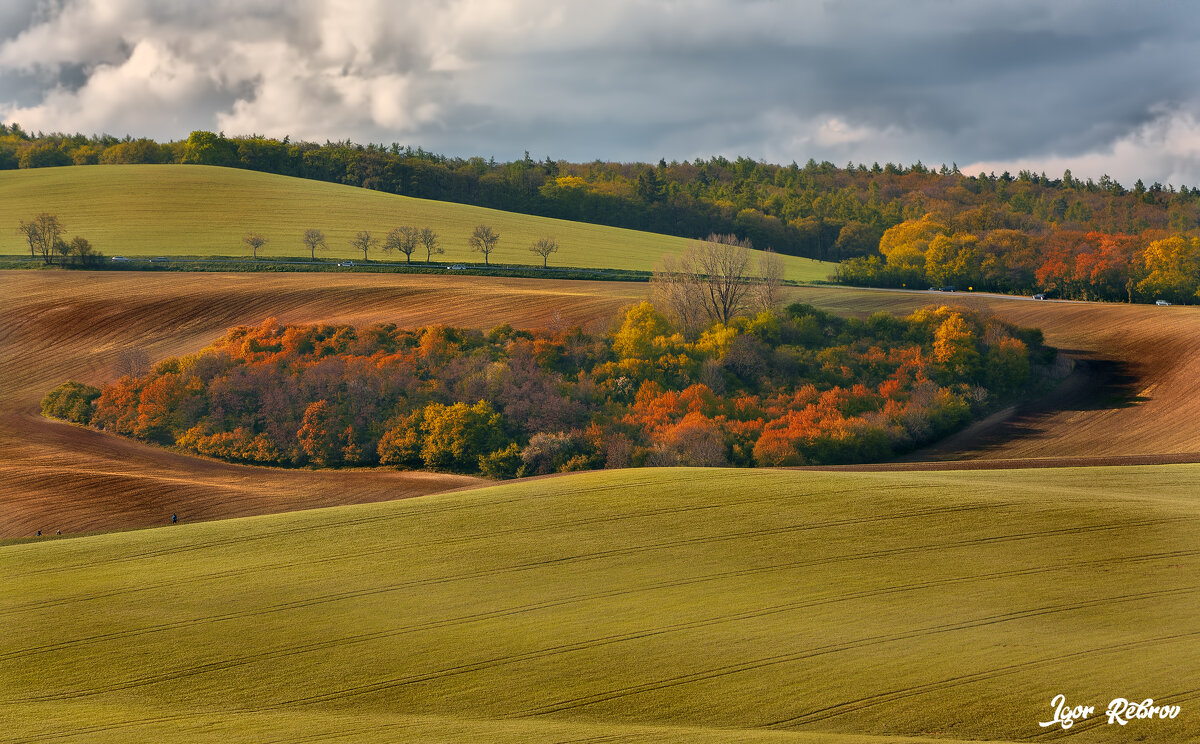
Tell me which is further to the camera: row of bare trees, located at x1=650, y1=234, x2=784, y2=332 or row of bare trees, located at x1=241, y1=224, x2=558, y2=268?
row of bare trees, located at x1=241, y1=224, x2=558, y2=268

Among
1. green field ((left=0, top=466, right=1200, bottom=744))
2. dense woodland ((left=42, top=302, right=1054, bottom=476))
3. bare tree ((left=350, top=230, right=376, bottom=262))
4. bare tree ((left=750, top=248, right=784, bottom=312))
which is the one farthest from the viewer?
bare tree ((left=350, top=230, right=376, bottom=262))

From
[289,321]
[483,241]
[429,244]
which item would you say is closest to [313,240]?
[429,244]

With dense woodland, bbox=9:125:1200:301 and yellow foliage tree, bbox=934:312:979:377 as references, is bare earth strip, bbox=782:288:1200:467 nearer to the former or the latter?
yellow foliage tree, bbox=934:312:979:377

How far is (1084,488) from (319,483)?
107ft

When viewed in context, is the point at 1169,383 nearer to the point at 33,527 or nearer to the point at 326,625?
the point at 326,625

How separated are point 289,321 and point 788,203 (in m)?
87.6

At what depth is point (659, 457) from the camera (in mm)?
48312

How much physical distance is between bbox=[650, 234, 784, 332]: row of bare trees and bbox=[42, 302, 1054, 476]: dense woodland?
6.19 feet

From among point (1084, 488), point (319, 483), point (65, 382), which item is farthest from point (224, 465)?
point (1084, 488)

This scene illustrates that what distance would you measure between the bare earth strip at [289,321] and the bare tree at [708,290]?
4628 millimetres

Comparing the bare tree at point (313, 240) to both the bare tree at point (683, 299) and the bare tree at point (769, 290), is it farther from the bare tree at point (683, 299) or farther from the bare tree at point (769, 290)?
the bare tree at point (769, 290)

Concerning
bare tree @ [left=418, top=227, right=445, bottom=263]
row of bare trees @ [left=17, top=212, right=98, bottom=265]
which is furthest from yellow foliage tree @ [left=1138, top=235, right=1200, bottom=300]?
row of bare trees @ [left=17, top=212, right=98, bottom=265]

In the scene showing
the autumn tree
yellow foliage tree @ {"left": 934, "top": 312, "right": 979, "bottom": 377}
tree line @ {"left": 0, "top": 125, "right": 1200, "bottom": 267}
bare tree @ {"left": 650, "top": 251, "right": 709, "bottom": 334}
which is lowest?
the autumn tree

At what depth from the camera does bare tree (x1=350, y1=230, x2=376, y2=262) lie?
89.0 m
